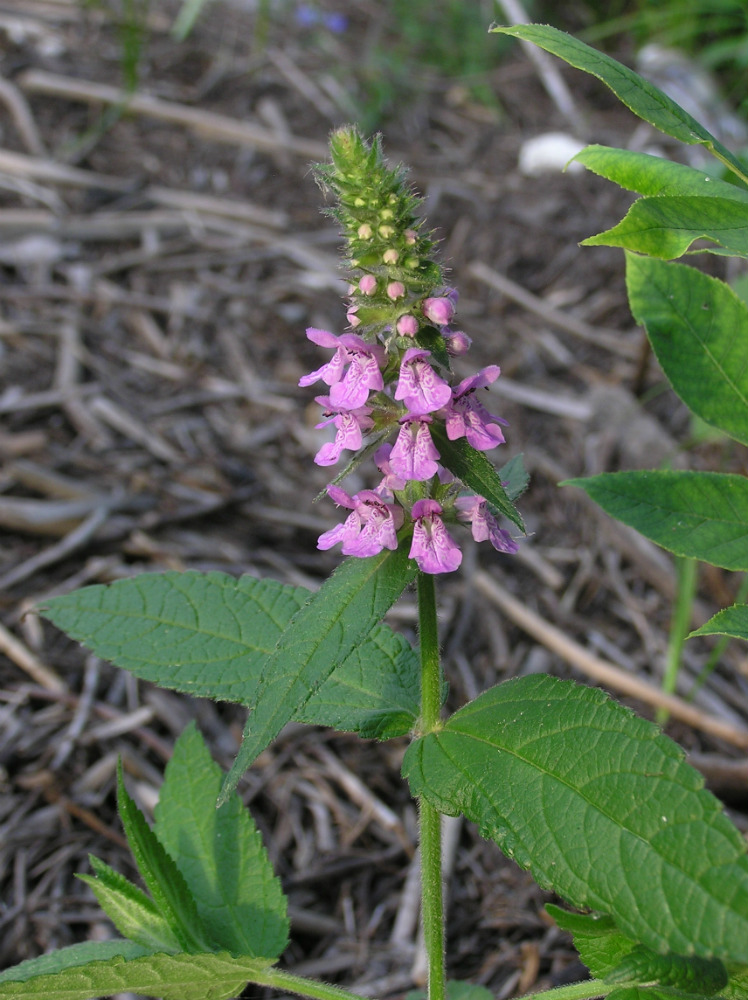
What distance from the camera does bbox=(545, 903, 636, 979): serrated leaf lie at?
1.86 metres

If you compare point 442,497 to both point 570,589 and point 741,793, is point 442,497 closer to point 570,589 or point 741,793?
point 741,793

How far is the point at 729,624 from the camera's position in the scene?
5.63 ft

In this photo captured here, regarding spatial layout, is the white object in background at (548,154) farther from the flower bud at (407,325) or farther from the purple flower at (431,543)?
the purple flower at (431,543)

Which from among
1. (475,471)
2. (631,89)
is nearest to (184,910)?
(475,471)

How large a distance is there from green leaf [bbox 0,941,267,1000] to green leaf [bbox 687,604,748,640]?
1.15m

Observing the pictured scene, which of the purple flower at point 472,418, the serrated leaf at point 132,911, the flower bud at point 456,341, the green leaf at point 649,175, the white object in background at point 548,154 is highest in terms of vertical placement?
the white object in background at point 548,154

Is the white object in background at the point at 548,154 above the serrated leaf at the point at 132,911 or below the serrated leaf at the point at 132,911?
above

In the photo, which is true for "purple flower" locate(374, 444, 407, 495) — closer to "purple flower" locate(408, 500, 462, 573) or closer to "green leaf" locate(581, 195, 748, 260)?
"purple flower" locate(408, 500, 462, 573)

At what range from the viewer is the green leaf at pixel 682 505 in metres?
1.93

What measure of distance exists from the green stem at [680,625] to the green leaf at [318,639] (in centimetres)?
190

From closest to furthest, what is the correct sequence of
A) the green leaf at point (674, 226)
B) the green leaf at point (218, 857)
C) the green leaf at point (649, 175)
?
the green leaf at point (674, 226) → the green leaf at point (649, 175) → the green leaf at point (218, 857)

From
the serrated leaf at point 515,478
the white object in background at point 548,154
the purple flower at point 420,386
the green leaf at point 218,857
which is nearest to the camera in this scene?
the purple flower at point 420,386

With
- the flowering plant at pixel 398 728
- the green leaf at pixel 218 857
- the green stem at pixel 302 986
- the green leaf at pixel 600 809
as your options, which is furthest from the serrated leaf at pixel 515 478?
the green stem at pixel 302 986

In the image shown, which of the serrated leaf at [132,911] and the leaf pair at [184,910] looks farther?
the serrated leaf at [132,911]
